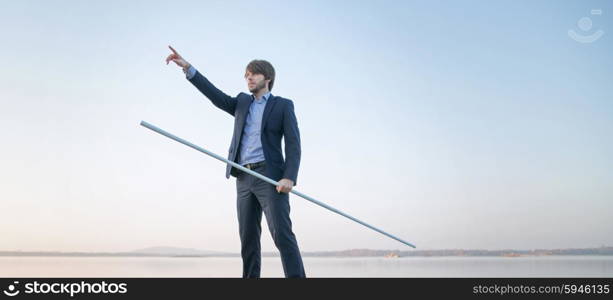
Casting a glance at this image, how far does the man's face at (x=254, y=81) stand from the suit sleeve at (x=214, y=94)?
23 cm

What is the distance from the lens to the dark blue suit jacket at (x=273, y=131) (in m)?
4.30

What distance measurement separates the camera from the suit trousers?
162 inches

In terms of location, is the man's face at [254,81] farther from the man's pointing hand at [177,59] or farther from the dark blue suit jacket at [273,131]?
the man's pointing hand at [177,59]

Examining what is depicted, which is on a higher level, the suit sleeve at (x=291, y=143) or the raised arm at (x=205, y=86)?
the raised arm at (x=205, y=86)

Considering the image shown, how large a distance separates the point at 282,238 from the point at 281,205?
23 centimetres

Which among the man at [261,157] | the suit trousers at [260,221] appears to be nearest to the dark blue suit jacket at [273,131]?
the man at [261,157]

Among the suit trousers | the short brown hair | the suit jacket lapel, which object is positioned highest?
the short brown hair

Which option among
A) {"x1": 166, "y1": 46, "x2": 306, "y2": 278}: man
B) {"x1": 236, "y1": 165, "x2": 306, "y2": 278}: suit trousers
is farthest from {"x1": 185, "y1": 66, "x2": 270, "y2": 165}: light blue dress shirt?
{"x1": 236, "y1": 165, "x2": 306, "y2": 278}: suit trousers

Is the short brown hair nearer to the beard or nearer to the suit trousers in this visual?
the beard

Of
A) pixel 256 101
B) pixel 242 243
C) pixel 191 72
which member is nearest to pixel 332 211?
pixel 242 243

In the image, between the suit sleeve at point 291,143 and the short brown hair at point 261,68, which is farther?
the short brown hair at point 261,68

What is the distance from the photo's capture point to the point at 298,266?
4.11 meters

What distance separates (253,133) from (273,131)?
0.52ft

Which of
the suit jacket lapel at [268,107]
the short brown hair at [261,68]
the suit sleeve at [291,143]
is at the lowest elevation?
the suit sleeve at [291,143]
